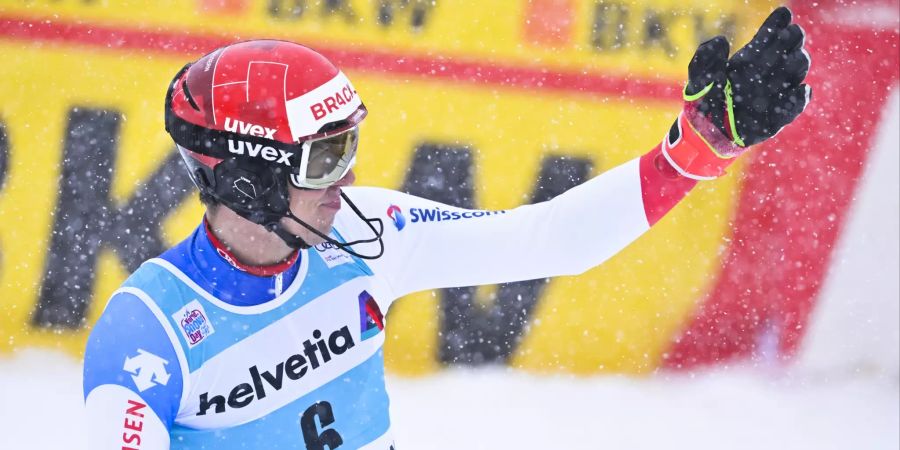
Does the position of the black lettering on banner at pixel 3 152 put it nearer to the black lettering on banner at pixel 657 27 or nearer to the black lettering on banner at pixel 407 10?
the black lettering on banner at pixel 407 10

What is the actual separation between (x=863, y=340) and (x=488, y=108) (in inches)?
87.7

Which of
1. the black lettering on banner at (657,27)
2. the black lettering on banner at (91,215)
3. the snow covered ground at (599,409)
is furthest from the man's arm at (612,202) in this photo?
the black lettering on banner at (657,27)

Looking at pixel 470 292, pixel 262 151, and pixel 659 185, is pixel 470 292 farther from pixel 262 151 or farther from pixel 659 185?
pixel 262 151

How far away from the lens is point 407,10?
16.6ft

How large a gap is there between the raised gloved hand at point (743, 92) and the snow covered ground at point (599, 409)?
270 centimetres

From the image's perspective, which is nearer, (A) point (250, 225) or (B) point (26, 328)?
(A) point (250, 225)

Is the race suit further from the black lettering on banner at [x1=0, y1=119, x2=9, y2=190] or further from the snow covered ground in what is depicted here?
the black lettering on banner at [x1=0, y1=119, x2=9, y2=190]

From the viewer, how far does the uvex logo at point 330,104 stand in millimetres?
2469

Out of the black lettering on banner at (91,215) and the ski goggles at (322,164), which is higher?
the black lettering on banner at (91,215)

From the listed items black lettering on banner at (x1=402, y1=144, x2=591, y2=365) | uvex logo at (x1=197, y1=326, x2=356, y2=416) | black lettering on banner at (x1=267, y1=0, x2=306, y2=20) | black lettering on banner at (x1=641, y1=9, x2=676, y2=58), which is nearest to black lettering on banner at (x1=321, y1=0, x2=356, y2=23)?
black lettering on banner at (x1=267, y1=0, x2=306, y2=20)

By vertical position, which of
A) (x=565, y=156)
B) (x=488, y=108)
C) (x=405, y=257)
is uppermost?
(x=488, y=108)

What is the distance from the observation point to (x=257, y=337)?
2539 mm

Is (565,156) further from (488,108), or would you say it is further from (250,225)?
(250,225)

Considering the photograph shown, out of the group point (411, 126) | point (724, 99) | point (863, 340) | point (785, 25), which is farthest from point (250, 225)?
point (863, 340)
